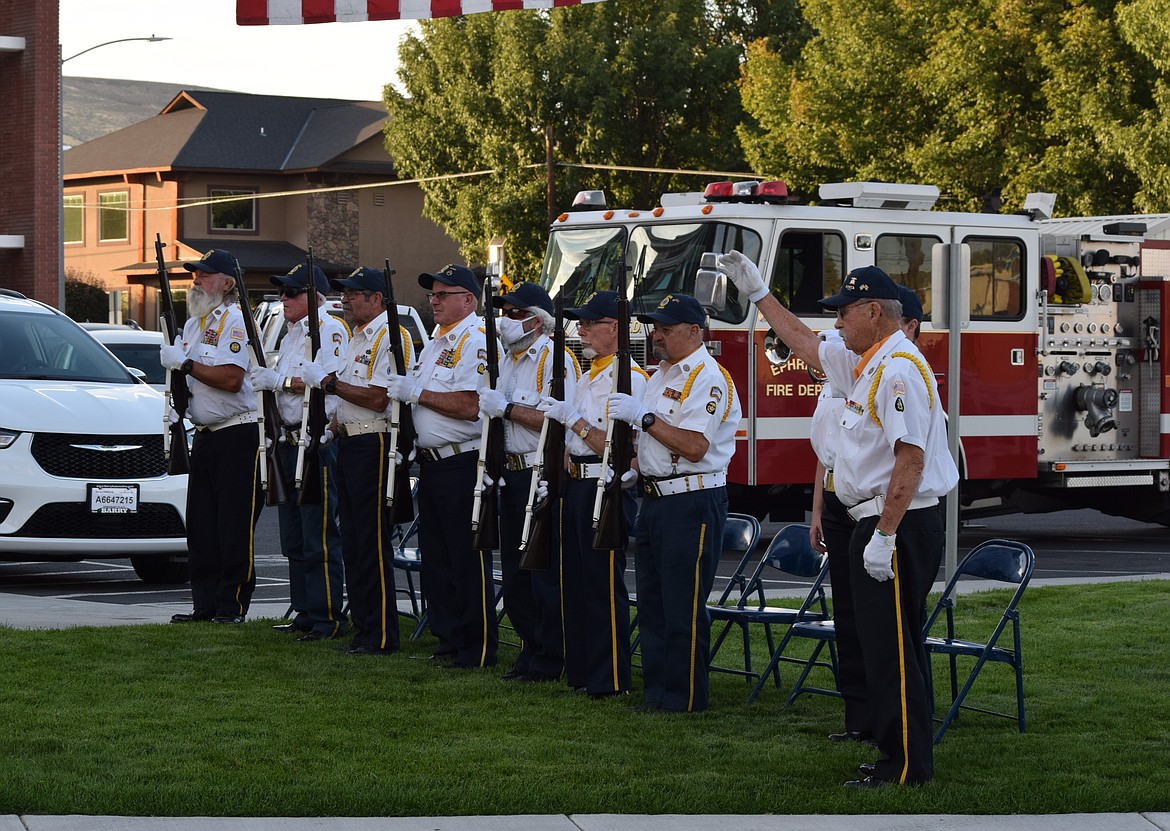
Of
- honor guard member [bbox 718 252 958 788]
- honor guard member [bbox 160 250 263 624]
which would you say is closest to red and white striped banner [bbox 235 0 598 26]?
honor guard member [bbox 160 250 263 624]

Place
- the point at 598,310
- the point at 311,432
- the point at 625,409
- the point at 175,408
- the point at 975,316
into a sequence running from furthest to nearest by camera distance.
A: the point at 975,316
the point at 175,408
the point at 311,432
the point at 598,310
the point at 625,409

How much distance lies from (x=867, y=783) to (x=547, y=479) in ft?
8.88

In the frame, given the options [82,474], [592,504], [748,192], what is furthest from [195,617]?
[748,192]

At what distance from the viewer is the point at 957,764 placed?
7242 millimetres

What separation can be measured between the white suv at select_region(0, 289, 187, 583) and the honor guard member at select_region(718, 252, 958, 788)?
6879 millimetres

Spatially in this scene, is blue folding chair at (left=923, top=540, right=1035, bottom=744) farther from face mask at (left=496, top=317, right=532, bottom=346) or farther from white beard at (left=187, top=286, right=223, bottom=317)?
white beard at (left=187, top=286, right=223, bottom=317)

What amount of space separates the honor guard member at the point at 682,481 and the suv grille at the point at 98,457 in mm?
5417

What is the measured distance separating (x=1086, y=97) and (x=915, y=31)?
428cm

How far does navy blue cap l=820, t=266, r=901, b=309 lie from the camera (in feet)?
22.6

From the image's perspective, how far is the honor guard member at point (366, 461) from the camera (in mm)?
9891

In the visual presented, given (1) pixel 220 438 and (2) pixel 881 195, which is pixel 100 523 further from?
(2) pixel 881 195

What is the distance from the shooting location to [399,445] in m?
9.71

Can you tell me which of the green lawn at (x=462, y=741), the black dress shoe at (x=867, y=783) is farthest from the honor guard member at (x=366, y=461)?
the black dress shoe at (x=867, y=783)

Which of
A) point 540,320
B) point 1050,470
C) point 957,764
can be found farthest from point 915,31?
point 957,764
